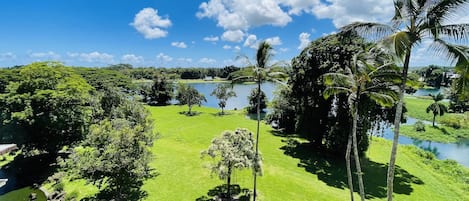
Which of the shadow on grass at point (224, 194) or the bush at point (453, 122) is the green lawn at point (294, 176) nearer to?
the shadow on grass at point (224, 194)

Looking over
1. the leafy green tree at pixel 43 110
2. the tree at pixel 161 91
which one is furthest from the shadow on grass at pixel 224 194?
the tree at pixel 161 91

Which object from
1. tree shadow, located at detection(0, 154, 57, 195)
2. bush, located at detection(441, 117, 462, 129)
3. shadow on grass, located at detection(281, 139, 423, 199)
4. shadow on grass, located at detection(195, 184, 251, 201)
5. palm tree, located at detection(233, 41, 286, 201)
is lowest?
tree shadow, located at detection(0, 154, 57, 195)

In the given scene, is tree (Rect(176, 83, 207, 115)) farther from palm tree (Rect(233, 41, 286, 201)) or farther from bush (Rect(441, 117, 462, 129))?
bush (Rect(441, 117, 462, 129))

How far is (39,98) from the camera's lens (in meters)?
19.4

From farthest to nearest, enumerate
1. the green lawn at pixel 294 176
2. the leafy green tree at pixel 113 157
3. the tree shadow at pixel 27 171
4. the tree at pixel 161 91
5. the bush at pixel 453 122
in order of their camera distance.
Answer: the tree at pixel 161 91 → the bush at pixel 453 122 → the tree shadow at pixel 27 171 → the green lawn at pixel 294 176 → the leafy green tree at pixel 113 157

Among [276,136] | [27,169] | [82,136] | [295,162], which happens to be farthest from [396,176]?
[27,169]

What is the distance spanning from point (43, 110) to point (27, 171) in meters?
4.94

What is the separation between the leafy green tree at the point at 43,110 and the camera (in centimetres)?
1950

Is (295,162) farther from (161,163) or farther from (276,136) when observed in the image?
(161,163)

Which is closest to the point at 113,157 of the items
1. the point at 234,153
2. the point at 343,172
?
the point at 234,153

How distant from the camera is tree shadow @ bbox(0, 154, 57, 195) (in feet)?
61.2

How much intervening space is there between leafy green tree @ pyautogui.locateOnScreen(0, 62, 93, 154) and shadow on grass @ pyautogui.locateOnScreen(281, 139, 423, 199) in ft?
59.2

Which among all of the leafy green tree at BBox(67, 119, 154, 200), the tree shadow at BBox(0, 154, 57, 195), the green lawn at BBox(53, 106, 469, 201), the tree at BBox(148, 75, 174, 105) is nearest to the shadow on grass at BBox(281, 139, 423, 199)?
the green lawn at BBox(53, 106, 469, 201)

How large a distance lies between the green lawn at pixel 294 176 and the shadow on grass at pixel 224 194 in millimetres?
382
